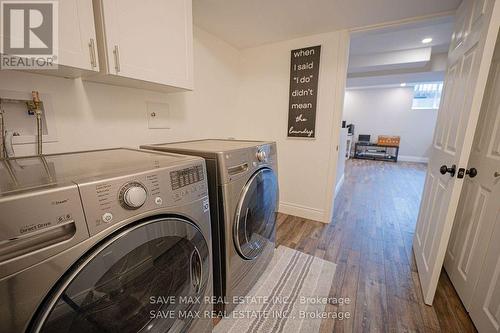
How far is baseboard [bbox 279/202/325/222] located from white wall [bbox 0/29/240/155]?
3.95ft

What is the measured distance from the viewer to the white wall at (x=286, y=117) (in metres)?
2.07

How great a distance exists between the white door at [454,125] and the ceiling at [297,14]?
1.10 feet

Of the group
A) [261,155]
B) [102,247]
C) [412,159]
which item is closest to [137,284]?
[102,247]

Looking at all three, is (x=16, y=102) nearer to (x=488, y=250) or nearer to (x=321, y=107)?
(x=321, y=107)

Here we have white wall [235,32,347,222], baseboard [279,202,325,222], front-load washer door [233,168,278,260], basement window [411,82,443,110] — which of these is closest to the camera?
front-load washer door [233,168,278,260]

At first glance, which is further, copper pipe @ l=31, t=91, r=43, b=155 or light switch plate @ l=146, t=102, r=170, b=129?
light switch plate @ l=146, t=102, r=170, b=129

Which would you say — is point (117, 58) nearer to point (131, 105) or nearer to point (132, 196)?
point (131, 105)

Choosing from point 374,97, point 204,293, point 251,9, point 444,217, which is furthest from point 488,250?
point 374,97

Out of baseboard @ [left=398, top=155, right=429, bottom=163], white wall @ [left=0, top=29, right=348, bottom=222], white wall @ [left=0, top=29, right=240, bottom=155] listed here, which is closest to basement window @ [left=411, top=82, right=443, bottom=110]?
baseboard @ [left=398, top=155, right=429, bottom=163]

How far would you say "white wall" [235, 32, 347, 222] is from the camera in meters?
2.07

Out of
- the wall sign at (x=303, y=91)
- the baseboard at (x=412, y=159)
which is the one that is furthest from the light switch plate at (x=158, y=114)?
the baseboard at (x=412, y=159)

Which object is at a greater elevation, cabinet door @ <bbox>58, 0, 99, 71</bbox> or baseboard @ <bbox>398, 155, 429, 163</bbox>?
cabinet door @ <bbox>58, 0, 99, 71</bbox>

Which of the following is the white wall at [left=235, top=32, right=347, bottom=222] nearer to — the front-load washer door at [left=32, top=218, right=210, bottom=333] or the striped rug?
the striped rug

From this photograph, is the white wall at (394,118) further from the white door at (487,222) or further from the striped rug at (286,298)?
the striped rug at (286,298)
